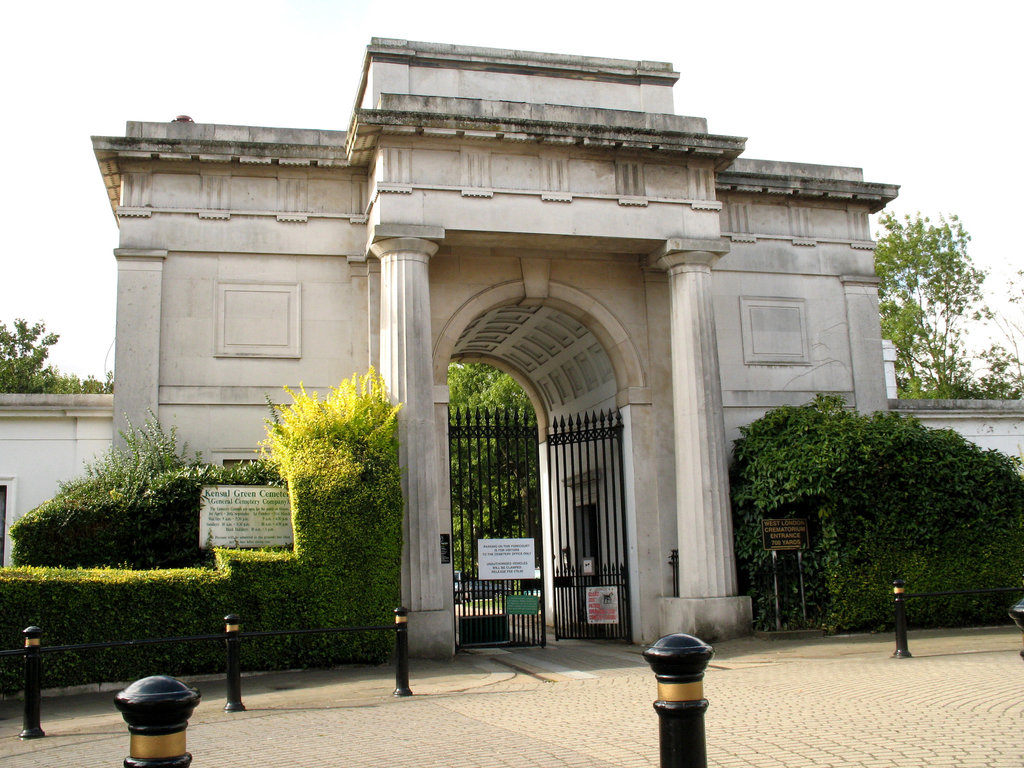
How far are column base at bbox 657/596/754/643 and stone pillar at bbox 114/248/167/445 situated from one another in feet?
29.9

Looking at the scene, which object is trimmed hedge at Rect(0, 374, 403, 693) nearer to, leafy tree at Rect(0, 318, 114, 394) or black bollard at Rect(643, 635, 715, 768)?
black bollard at Rect(643, 635, 715, 768)

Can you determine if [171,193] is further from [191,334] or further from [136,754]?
[136,754]

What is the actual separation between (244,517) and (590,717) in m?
7.28

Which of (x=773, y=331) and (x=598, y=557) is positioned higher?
(x=773, y=331)

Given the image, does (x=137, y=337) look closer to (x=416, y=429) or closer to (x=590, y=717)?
(x=416, y=429)

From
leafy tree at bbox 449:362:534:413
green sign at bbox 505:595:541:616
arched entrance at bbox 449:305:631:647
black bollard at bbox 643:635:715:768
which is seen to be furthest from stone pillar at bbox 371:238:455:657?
leafy tree at bbox 449:362:534:413

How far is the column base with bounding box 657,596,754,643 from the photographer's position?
578 inches

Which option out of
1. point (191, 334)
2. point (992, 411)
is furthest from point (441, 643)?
point (992, 411)

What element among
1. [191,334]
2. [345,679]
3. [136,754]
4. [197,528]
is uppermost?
[191,334]

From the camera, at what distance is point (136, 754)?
3486 mm

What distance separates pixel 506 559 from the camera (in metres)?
15.6

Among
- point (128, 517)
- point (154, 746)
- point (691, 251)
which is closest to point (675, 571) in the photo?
point (691, 251)

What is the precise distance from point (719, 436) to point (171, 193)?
1002 centimetres

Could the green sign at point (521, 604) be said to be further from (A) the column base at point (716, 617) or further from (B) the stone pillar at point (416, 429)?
(A) the column base at point (716, 617)
